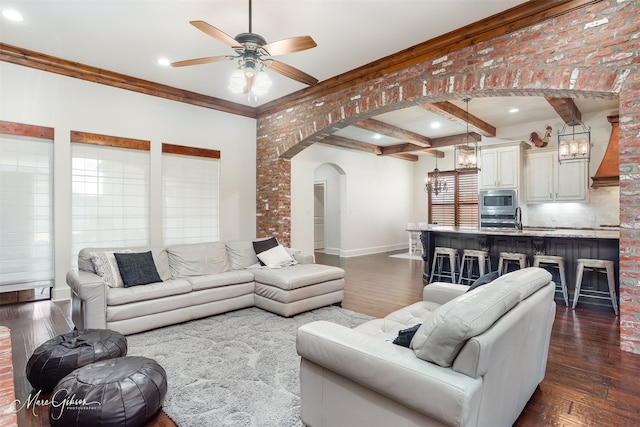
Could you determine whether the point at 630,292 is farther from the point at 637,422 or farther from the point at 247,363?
the point at 247,363

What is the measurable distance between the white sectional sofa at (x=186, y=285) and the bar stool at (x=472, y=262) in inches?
96.3

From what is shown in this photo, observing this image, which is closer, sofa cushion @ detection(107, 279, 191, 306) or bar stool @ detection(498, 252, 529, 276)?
sofa cushion @ detection(107, 279, 191, 306)

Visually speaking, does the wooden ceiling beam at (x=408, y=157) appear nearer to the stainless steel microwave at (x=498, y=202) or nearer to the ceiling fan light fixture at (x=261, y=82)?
the stainless steel microwave at (x=498, y=202)

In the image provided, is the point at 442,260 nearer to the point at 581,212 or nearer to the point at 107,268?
the point at 581,212

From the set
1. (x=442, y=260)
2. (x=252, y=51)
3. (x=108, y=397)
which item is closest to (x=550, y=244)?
(x=442, y=260)

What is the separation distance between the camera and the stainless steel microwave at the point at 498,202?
7.16m

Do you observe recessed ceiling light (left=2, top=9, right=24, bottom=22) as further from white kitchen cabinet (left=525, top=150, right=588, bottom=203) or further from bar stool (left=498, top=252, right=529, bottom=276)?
Result: white kitchen cabinet (left=525, top=150, right=588, bottom=203)

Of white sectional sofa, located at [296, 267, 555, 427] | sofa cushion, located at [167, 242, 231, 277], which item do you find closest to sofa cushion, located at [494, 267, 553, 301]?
white sectional sofa, located at [296, 267, 555, 427]

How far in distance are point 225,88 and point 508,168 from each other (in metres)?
6.03

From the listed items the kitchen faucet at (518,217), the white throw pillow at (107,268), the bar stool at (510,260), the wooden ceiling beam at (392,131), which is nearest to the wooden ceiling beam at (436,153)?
the wooden ceiling beam at (392,131)

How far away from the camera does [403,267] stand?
7.26 metres

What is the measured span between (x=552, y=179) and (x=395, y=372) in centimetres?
724

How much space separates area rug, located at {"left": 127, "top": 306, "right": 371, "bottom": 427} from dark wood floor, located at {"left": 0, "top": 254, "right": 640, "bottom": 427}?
10.0 inches

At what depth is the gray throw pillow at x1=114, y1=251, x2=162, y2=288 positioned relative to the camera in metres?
3.58
